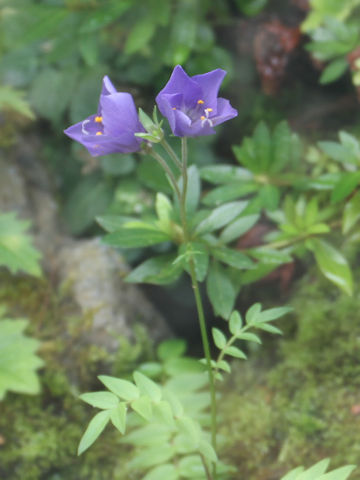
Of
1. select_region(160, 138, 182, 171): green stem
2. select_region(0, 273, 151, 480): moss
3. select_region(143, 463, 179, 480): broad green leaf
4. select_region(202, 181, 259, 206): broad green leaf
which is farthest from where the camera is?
select_region(202, 181, 259, 206): broad green leaf

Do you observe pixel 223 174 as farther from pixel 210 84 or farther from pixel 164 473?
pixel 164 473

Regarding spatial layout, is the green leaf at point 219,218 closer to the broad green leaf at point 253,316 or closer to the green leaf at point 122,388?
the broad green leaf at point 253,316

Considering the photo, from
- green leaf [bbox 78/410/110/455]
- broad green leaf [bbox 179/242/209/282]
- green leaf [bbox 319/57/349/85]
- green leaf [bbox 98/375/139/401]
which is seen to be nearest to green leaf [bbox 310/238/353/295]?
broad green leaf [bbox 179/242/209/282]

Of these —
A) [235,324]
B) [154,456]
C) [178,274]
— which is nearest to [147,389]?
A: [235,324]

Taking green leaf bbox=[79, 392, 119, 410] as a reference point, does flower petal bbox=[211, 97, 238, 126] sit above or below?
above

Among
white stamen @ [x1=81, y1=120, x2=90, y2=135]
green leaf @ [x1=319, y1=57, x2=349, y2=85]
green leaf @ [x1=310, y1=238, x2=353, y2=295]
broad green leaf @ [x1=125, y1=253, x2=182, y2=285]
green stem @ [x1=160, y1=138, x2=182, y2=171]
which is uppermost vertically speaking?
white stamen @ [x1=81, y1=120, x2=90, y2=135]

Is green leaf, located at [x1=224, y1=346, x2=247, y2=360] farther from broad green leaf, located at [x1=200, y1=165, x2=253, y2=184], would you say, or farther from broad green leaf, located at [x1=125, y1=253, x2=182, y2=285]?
broad green leaf, located at [x1=200, y1=165, x2=253, y2=184]

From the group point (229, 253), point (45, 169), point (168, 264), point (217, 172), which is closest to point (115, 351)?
point (168, 264)
